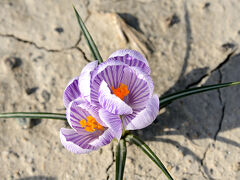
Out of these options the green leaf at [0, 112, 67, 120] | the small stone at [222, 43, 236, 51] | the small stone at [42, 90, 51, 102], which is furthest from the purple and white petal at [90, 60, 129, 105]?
the small stone at [222, 43, 236, 51]

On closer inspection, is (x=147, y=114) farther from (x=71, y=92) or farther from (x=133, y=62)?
(x=71, y=92)

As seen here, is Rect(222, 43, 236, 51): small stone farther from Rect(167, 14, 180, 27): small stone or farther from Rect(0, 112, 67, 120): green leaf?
Rect(0, 112, 67, 120): green leaf

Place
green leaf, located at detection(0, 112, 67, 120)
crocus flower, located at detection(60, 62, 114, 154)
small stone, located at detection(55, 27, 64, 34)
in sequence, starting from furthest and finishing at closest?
small stone, located at detection(55, 27, 64, 34)
green leaf, located at detection(0, 112, 67, 120)
crocus flower, located at detection(60, 62, 114, 154)

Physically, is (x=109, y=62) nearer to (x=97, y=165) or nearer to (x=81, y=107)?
(x=81, y=107)

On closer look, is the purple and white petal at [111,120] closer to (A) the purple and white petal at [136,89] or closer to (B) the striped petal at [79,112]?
(B) the striped petal at [79,112]

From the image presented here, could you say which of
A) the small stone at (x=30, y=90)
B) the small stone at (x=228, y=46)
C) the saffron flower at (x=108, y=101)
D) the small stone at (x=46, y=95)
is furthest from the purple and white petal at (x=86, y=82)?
the small stone at (x=228, y=46)

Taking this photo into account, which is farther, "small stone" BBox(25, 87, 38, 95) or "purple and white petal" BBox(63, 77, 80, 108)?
"small stone" BBox(25, 87, 38, 95)

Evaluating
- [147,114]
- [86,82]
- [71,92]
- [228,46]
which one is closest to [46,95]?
[71,92]

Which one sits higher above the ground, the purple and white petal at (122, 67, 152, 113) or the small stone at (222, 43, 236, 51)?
the small stone at (222, 43, 236, 51)
